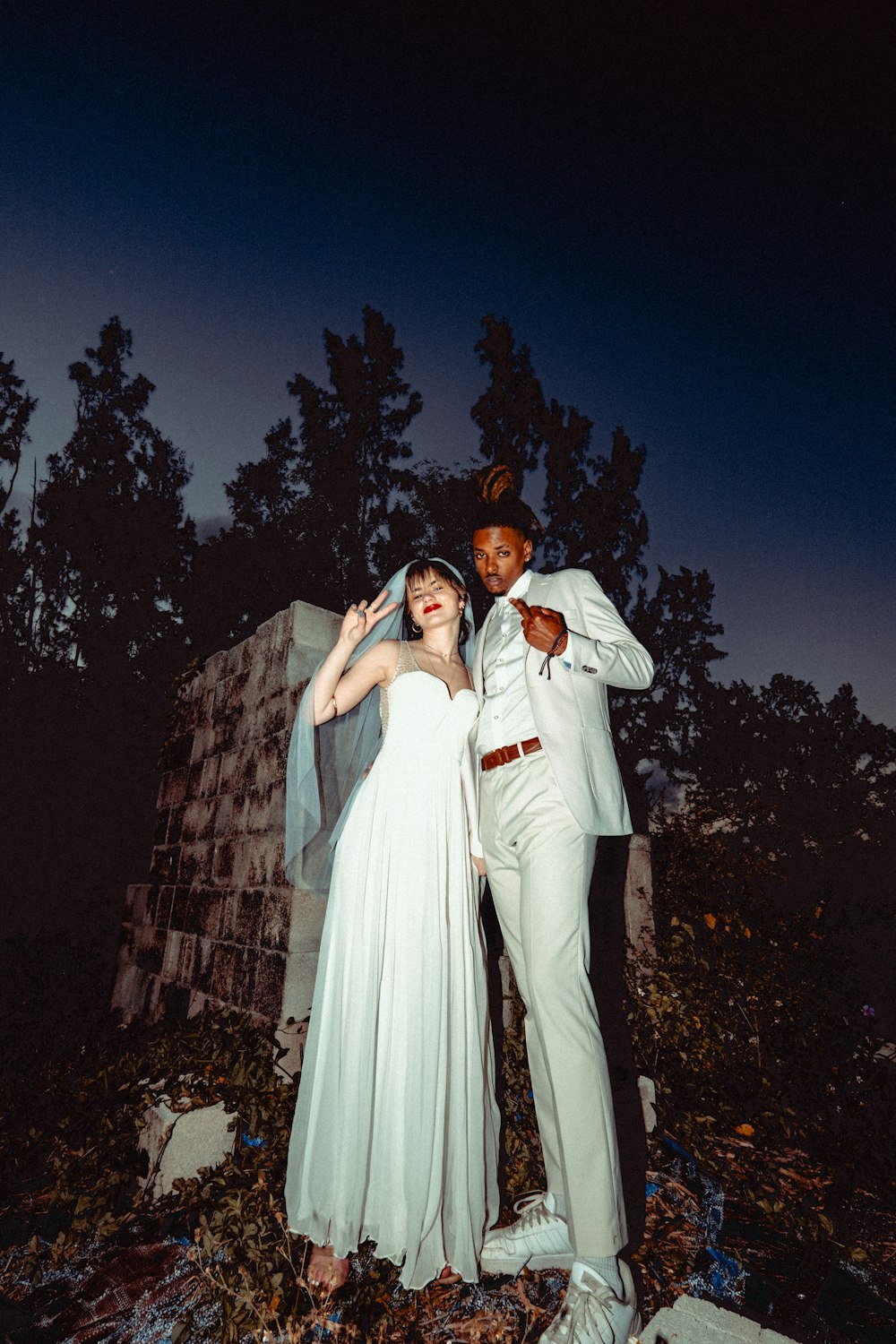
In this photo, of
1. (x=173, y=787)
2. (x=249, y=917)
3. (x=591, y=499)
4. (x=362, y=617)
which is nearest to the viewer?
(x=362, y=617)

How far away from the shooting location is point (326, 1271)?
83.1 inches

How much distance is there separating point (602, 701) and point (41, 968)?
795 centimetres

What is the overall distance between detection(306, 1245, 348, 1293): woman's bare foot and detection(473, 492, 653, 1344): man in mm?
487

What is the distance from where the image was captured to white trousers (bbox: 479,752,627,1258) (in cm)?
203

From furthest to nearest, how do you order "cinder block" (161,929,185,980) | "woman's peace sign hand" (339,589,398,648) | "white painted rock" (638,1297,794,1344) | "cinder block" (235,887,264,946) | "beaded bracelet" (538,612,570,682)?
"cinder block" (161,929,185,980), "cinder block" (235,887,264,946), "woman's peace sign hand" (339,589,398,648), "beaded bracelet" (538,612,570,682), "white painted rock" (638,1297,794,1344)

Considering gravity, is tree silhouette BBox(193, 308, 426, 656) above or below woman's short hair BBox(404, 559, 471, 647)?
above

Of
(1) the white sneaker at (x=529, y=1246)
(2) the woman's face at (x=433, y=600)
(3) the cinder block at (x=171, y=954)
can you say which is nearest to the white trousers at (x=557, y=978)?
(1) the white sneaker at (x=529, y=1246)

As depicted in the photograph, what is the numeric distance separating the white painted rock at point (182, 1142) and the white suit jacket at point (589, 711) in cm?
197

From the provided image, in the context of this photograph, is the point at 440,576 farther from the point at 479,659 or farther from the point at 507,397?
the point at 507,397

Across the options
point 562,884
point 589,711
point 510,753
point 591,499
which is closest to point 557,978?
point 562,884

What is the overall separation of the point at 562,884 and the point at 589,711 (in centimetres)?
63

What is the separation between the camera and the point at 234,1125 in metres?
2.67

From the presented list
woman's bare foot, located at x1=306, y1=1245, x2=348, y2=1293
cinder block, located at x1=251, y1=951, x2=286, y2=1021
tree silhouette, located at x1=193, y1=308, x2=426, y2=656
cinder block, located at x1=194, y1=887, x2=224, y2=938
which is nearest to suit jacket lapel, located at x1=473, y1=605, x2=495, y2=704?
cinder block, located at x1=251, y1=951, x2=286, y2=1021

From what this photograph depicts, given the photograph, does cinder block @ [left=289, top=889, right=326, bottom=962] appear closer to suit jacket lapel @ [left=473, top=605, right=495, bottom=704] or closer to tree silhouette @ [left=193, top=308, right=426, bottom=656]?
suit jacket lapel @ [left=473, top=605, right=495, bottom=704]
